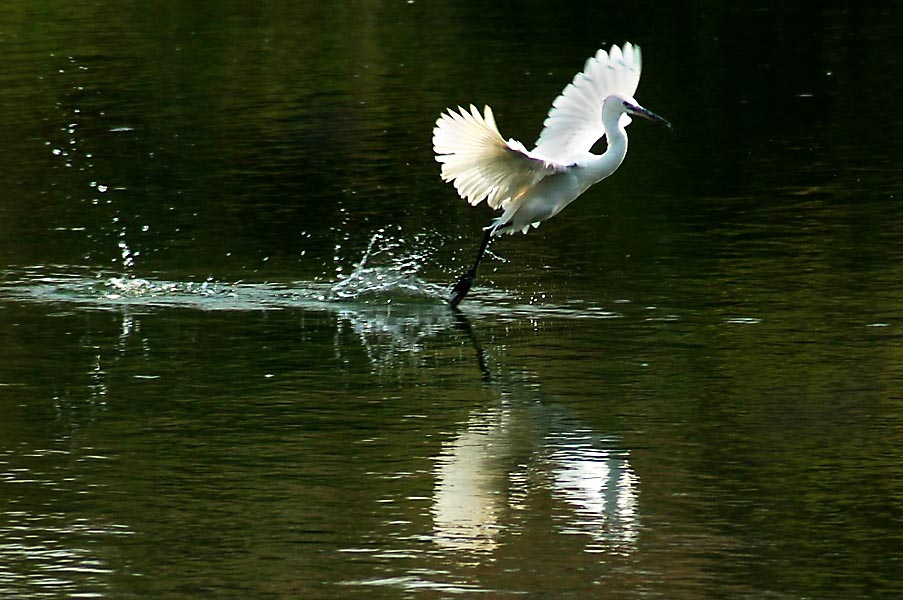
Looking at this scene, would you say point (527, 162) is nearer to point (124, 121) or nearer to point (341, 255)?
point (341, 255)

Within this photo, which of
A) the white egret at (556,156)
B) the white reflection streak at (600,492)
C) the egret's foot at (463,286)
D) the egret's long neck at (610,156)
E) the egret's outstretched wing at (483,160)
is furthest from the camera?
the egret's foot at (463,286)

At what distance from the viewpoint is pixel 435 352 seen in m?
11.6

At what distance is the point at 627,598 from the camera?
696cm

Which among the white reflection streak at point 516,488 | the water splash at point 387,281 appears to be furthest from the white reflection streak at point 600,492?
the water splash at point 387,281

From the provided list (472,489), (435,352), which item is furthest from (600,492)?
(435,352)

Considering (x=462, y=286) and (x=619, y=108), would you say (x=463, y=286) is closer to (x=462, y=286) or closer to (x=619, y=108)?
(x=462, y=286)

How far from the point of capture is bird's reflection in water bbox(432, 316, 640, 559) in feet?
25.7

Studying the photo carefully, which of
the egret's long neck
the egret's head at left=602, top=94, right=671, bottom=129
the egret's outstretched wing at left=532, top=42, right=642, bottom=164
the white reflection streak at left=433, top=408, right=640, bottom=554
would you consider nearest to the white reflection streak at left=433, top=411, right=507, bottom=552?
the white reflection streak at left=433, top=408, right=640, bottom=554

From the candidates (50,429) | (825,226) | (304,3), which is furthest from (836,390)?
(304,3)

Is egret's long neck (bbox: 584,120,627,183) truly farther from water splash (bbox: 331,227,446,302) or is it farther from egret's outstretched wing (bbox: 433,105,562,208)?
water splash (bbox: 331,227,446,302)

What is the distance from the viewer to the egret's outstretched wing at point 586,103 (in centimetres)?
1307

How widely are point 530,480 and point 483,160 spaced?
160 inches

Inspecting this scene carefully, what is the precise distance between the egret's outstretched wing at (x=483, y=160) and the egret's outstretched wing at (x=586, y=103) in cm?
35

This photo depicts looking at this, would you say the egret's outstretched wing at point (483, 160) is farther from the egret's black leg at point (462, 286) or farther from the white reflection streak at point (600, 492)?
the white reflection streak at point (600, 492)
